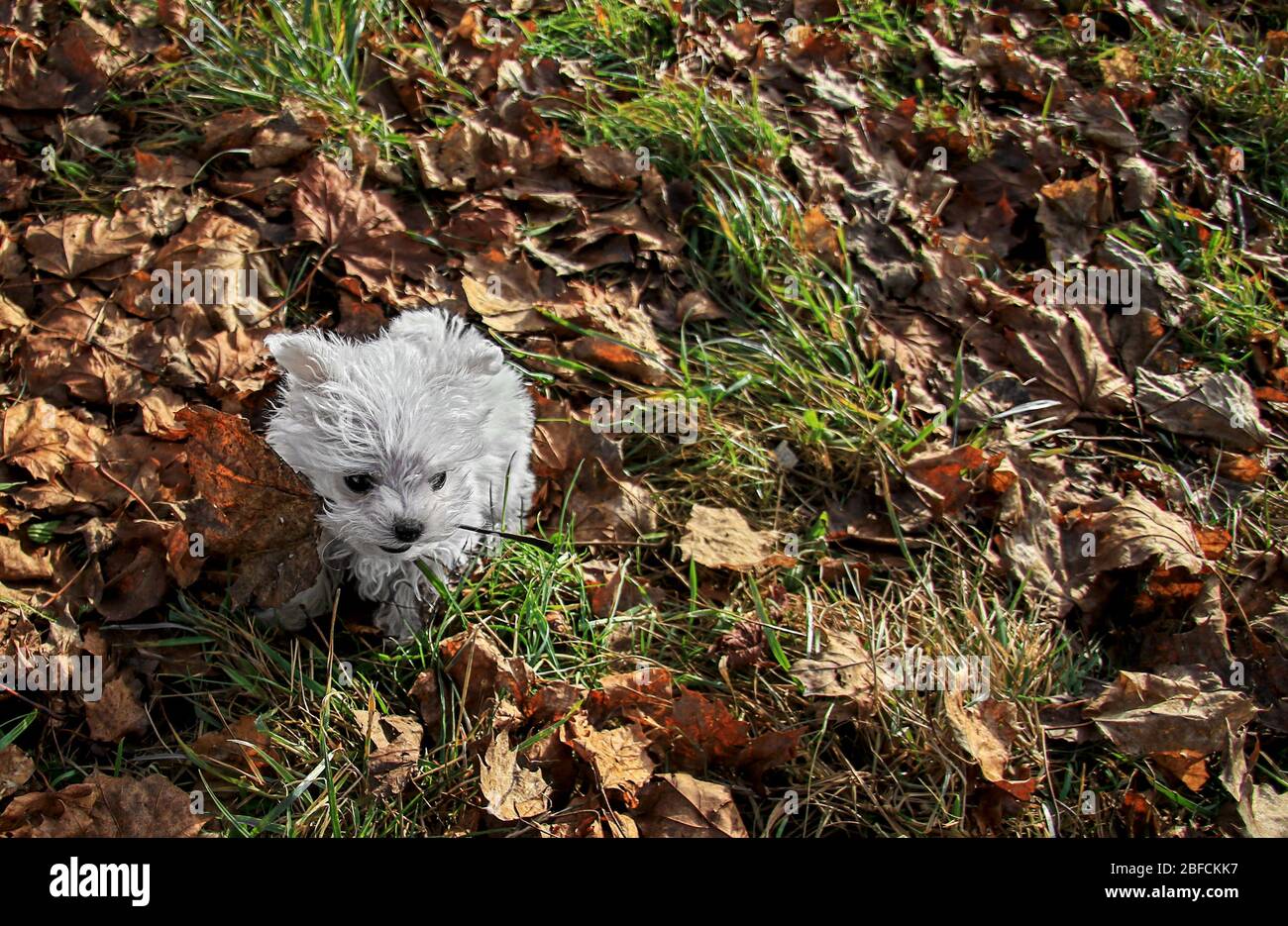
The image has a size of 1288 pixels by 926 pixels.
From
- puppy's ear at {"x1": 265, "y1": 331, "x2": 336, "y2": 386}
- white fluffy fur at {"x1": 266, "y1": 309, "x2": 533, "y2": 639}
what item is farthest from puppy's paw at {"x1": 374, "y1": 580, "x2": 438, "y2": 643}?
puppy's ear at {"x1": 265, "y1": 331, "x2": 336, "y2": 386}

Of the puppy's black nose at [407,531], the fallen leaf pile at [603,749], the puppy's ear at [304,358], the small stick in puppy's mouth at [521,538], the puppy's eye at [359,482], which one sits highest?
the puppy's ear at [304,358]

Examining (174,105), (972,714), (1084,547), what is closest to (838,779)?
(972,714)

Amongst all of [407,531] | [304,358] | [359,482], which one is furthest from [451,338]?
[407,531]

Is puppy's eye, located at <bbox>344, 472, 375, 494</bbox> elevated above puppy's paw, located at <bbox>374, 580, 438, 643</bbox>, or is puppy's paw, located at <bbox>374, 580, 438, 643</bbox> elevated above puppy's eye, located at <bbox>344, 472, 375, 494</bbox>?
puppy's eye, located at <bbox>344, 472, 375, 494</bbox>

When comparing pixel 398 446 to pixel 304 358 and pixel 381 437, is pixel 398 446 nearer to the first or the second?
→ pixel 381 437

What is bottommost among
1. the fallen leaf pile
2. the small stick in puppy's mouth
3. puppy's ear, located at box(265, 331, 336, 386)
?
the fallen leaf pile

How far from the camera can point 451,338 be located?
9.41ft

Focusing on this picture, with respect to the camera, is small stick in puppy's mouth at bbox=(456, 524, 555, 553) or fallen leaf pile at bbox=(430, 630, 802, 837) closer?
fallen leaf pile at bbox=(430, 630, 802, 837)

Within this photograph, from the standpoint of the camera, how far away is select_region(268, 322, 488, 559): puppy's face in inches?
95.9

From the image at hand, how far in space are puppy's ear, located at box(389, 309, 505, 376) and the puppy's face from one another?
3cm

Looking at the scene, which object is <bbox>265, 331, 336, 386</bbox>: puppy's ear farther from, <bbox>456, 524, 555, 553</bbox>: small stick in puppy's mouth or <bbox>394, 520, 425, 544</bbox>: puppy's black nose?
<bbox>456, 524, 555, 553</bbox>: small stick in puppy's mouth

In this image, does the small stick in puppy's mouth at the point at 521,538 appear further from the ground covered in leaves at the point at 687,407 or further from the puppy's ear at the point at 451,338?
the puppy's ear at the point at 451,338

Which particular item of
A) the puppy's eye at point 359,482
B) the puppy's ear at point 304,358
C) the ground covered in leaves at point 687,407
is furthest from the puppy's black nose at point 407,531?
the puppy's ear at point 304,358

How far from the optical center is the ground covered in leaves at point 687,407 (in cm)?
259
